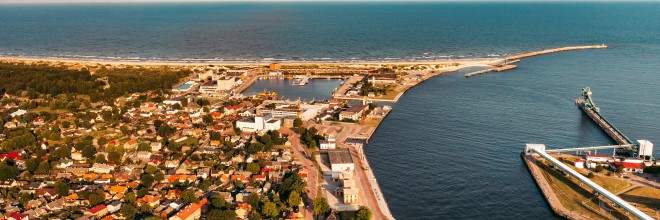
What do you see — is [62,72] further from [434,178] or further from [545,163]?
[545,163]

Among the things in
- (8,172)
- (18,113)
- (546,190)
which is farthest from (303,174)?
(18,113)

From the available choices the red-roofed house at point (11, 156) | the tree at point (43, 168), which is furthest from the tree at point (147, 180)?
the red-roofed house at point (11, 156)

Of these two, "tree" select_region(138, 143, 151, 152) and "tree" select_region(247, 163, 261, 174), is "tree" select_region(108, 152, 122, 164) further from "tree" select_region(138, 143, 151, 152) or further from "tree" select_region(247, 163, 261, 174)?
"tree" select_region(247, 163, 261, 174)

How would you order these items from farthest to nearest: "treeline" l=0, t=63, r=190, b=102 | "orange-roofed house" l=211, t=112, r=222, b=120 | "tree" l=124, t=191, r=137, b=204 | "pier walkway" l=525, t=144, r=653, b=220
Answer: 1. "treeline" l=0, t=63, r=190, b=102
2. "orange-roofed house" l=211, t=112, r=222, b=120
3. "tree" l=124, t=191, r=137, b=204
4. "pier walkway" l=525, t=144, r=653, b=220

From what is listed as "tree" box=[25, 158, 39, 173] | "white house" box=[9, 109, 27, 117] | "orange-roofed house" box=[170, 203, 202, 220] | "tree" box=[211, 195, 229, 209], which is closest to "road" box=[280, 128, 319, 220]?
"tree" box=[211, 195, 229, 209]

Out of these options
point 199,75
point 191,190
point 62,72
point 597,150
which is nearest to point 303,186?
point 191,190

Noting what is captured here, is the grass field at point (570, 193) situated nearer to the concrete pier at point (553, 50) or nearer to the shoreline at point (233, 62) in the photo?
the shoreline at point (233, 62)

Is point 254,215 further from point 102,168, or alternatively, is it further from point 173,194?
point 102,168
